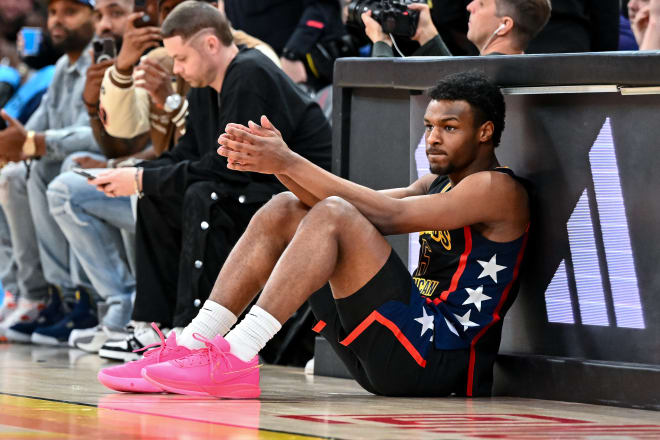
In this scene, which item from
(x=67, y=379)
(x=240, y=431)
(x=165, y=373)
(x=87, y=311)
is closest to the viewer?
(x=240, y=431)

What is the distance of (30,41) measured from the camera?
8.34 meters

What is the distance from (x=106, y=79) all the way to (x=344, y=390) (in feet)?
8.90

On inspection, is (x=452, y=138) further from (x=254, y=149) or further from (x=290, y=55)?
(x=290, y=55)

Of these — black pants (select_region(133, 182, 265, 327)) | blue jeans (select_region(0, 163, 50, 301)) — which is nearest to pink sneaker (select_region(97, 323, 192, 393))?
black pants (select_region(133, 182, 265, 327))

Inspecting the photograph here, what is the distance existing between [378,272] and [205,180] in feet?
5.89

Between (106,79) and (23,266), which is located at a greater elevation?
(106,79)

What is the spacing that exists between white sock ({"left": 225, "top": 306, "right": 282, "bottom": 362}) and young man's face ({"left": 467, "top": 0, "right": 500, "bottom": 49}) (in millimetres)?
1749

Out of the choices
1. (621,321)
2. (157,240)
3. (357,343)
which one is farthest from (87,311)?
(621,321)

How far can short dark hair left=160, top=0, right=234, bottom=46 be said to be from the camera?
18.1ft

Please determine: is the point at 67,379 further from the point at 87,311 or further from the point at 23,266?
the point at 23,266

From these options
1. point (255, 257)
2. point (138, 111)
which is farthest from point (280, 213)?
point (138, 111)

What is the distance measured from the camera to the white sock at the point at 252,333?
3.78 m

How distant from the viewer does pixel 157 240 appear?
5.76 m

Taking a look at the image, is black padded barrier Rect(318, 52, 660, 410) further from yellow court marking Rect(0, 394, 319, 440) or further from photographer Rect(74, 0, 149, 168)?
photographer Rect(74, 0, 149, 168)
